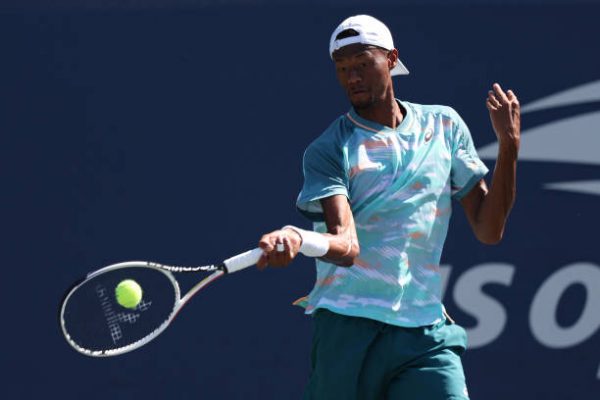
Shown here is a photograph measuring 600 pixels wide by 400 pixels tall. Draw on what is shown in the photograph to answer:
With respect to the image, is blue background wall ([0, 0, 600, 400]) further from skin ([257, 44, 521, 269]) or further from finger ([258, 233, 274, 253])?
finger ([258, 233, 274, 253])

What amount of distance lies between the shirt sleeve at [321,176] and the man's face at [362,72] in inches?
6.7

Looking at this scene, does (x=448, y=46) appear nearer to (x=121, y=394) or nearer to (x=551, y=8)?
(x=551, y=8)

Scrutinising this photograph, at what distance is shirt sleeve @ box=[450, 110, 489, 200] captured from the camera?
4.20m

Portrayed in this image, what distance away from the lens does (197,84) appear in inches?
225

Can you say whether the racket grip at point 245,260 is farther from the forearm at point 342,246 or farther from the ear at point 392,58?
the ear at point 392,58

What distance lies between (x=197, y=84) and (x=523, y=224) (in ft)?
4.99

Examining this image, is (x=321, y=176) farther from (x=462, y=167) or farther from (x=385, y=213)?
(x=462, y=167)

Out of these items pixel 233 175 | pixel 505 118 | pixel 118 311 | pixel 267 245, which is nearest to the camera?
pixel 267 245

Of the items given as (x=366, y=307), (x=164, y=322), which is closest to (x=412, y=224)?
(x=366, y=307)

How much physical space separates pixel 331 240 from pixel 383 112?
22.2 inches

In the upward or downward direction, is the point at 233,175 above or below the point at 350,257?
above

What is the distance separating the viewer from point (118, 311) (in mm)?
4000

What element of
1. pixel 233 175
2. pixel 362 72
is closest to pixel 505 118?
pixel 362 72

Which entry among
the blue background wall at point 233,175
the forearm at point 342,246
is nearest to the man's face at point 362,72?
the forearm at point 342,246
